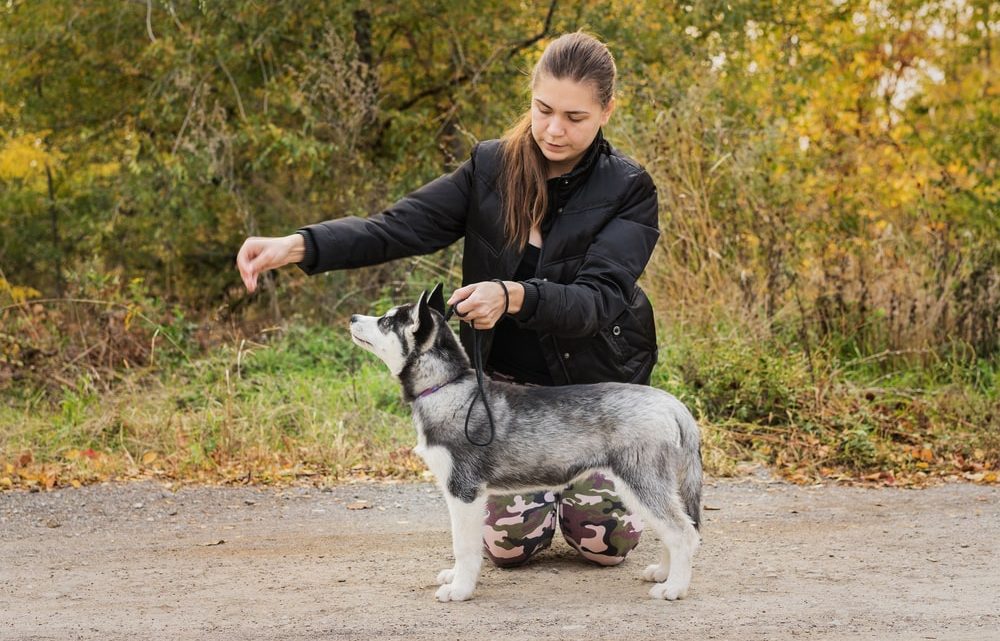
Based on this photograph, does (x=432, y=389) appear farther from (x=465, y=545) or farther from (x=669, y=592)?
(x=669, y=592)

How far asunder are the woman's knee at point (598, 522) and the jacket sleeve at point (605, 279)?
889 mm

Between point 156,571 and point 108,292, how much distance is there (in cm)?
566

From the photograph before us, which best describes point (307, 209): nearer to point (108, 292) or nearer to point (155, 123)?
point (155, 123)

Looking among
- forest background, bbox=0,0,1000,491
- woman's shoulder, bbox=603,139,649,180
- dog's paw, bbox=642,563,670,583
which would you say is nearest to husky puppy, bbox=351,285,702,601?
dog's paw, bbox=642,563,670,583

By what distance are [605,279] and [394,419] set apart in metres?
4.01

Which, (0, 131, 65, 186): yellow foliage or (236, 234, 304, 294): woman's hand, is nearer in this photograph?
(236, 234, 304, 294): woman's hand

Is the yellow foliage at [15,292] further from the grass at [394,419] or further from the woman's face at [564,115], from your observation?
the woman's face at [564,115]

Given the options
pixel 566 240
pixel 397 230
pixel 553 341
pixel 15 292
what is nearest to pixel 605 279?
pixel 566 240

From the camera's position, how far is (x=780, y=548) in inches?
208

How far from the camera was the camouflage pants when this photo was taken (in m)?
4.81

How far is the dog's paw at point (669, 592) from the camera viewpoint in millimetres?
4250

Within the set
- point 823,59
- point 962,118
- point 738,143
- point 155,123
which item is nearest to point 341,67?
point 155,123

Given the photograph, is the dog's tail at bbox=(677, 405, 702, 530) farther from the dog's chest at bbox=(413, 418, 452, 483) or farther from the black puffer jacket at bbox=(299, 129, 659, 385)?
the dog's chest at bbox=(413, 418, 452, 483)

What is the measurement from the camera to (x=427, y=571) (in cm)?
486
